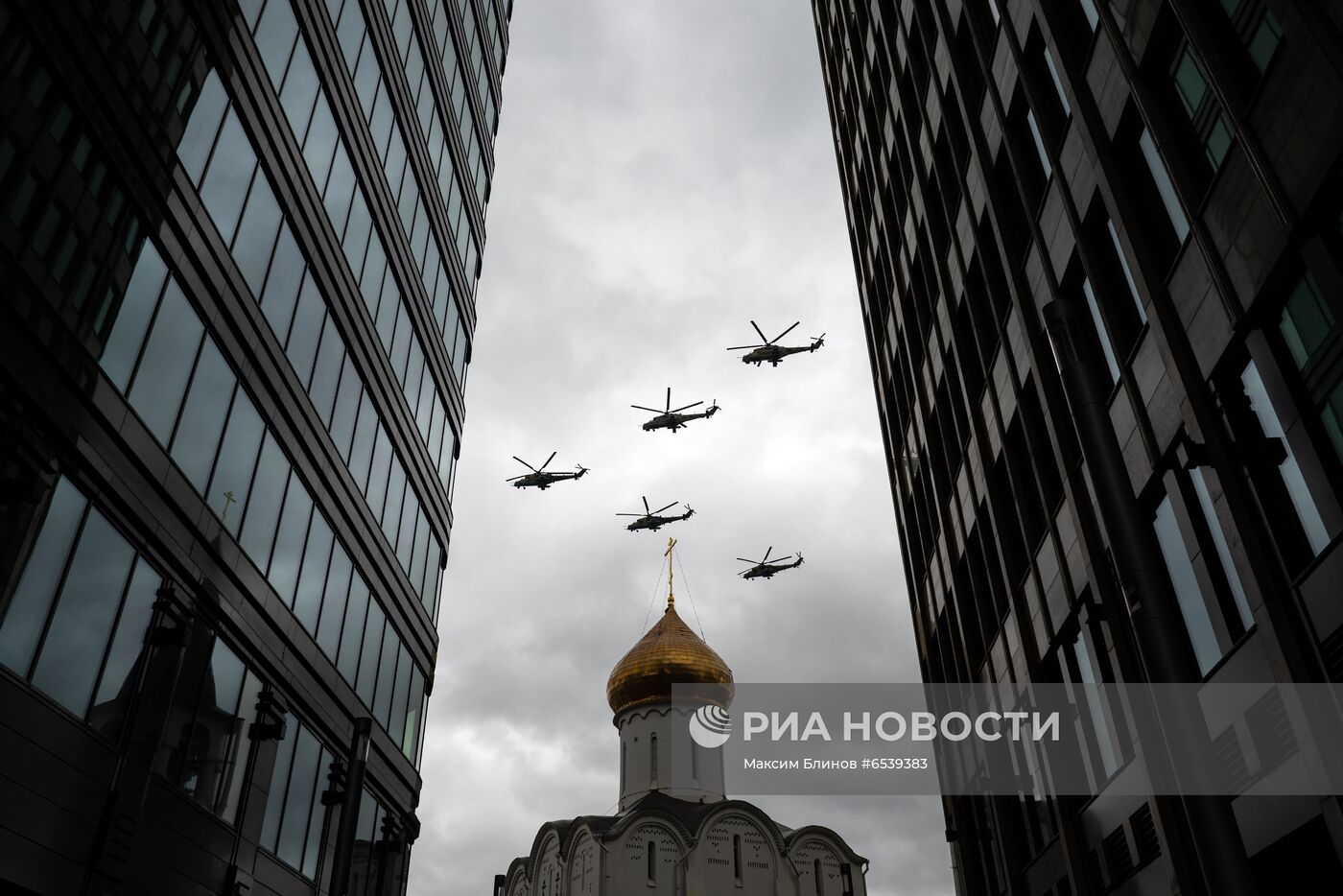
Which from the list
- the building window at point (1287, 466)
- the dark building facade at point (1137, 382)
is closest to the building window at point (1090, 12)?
the dark building facade at point (1137, 382)

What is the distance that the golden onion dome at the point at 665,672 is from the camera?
69312mm

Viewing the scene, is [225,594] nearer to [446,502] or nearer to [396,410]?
[396,410]

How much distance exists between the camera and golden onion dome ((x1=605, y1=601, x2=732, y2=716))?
69312 mm

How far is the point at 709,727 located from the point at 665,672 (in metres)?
4.80

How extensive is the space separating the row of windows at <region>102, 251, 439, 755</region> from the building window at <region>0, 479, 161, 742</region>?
210 centimetres

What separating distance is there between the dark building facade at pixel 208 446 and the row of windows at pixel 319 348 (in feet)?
0.30

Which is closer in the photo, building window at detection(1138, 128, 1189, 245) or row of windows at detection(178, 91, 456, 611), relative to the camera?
building window at detection(1138, 128, 1189, 245)

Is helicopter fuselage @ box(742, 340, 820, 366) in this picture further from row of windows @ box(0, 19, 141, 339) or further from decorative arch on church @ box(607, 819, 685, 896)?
row of windows @ box(0, 19, 141, 339)

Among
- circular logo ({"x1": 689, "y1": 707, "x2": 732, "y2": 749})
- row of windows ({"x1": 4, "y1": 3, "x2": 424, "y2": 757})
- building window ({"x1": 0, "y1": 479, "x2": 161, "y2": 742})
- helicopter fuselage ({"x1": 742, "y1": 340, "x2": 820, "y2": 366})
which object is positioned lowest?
building window ({"x1": 0, "y1": 479, "x2": 161, "y2": 742})

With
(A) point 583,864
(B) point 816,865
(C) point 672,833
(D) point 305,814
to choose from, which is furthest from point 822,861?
(D) point 305,814

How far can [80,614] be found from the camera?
47.0ft

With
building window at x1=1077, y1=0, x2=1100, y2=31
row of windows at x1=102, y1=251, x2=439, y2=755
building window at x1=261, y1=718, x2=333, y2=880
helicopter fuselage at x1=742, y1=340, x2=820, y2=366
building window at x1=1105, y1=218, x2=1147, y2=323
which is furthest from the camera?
helicopter fuselage at x1=742, y1=340, x2=820, y2=366

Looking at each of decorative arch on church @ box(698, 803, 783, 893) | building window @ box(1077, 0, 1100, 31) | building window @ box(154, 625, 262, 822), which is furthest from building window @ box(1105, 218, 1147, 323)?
decorative arch on church @ box(698, 803, 783, 893)

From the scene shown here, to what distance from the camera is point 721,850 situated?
59.0 metres
